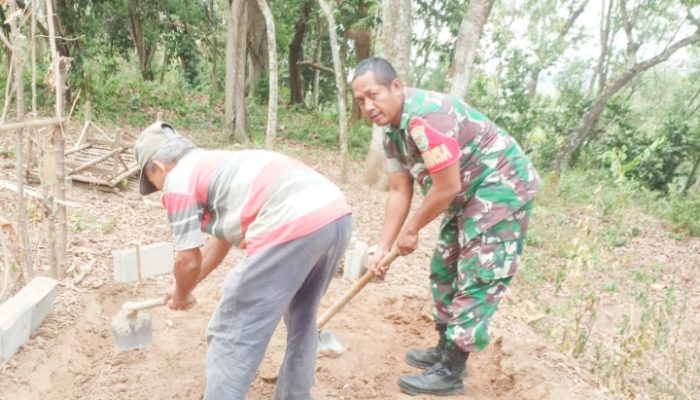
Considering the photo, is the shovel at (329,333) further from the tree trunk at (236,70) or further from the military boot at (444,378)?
the tree trunk at (236,70)

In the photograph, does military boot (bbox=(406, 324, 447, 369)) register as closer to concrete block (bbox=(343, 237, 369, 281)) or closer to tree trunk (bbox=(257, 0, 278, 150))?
concrete block (bbox=(343, 237, 369, 281))

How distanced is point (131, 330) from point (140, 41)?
11.8 m

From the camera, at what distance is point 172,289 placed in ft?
8.20

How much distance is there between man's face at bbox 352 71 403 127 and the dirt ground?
1493mm

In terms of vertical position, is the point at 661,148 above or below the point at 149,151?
below

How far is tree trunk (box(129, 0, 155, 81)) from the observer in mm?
12531

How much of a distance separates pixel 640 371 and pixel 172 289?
2.87 m

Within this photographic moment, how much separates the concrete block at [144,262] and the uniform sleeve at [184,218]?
6.44 ft

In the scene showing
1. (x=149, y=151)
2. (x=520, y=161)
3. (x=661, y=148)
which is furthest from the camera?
(x=661, y=148)

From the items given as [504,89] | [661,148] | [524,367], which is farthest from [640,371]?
[661,148]

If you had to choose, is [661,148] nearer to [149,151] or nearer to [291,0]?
[291,0]

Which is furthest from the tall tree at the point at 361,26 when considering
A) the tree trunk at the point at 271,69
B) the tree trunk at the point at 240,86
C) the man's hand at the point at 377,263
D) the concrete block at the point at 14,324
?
the concrete block at the point at 14,324

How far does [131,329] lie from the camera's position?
309 cm

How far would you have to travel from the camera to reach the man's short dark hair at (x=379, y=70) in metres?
2.45
